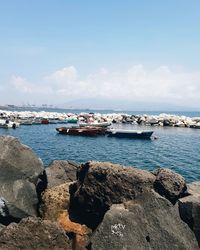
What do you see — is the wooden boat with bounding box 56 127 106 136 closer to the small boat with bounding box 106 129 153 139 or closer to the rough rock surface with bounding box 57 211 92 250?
the small boat with bounding box 106 129 153 139

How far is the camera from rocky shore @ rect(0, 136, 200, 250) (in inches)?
485

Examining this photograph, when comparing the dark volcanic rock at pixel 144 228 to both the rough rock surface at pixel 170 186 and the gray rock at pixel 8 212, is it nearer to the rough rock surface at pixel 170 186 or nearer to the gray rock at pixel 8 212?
the rough rock surface at pixel 170 186

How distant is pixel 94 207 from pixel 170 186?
10.4 feet

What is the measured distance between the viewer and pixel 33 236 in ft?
40.2

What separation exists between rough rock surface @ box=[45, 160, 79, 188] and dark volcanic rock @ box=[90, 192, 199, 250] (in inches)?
220

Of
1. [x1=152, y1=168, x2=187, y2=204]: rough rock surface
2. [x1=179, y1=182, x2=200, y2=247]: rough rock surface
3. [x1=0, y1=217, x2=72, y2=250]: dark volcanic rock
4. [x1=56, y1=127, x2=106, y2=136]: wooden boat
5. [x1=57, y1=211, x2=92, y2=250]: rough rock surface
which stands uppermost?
[x1=152, y1=168, x2=187, y2=204]: rough rock surface

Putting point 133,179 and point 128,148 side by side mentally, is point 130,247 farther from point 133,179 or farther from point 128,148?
point 128,148

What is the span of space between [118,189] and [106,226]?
246 centimetres

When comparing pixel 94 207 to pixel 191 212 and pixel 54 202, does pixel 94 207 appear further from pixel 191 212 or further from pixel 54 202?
pixel 191 212

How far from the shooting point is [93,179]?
15055 mm

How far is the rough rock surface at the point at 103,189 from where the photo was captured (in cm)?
1450

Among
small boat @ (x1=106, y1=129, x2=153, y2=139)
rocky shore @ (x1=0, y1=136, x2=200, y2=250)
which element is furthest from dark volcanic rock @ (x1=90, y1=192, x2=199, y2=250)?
small boat @ (x1=106, y1=129, x2=153, y2=139)

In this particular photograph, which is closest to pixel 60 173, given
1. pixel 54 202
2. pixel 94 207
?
pixel 54 202

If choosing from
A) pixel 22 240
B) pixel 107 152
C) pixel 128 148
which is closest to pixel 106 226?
pixel 22 240
